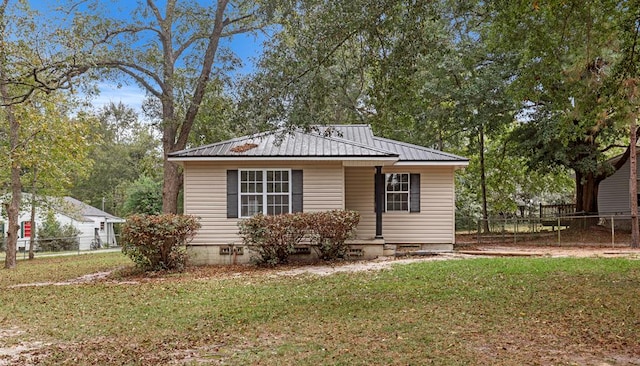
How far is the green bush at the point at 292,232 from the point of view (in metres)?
11.7

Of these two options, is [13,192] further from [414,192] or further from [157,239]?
[414,192]

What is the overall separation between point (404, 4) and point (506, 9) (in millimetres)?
1701

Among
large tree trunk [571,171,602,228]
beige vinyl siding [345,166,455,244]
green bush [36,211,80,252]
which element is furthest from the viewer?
green bush [36,211,80,252]

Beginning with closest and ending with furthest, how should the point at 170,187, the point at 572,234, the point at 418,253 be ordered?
the point at 418,253, the point at 170,187, the point at 572,234

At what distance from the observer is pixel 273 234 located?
11742 millimetres

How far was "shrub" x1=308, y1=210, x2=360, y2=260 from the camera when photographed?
39.3 ft

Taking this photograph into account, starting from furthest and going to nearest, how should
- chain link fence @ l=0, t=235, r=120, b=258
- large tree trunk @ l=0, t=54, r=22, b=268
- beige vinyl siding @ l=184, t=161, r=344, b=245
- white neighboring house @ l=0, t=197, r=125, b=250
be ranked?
white neighboring house @ l=0, t=197, r=125, b=250, chain link fence @ l=0, t=235, r=120, b=258, large tree trunk @ l=0, t=54, r=22, b=268, beige vinyl siding @ l=184, t=161, r=344, b=245

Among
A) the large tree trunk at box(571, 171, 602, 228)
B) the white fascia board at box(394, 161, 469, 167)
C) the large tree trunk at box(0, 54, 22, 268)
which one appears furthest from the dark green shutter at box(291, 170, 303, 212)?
the large tree trunk at box(571, 171, 602, 228)

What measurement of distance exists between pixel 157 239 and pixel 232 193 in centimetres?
235

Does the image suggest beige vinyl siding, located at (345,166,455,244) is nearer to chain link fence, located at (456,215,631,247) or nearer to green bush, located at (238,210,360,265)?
green bush, located at (238,210,360,265)

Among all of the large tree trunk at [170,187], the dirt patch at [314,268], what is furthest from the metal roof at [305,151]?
→ the large tree trunk at [170,187]

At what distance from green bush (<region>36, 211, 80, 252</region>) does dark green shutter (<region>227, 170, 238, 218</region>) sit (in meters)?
17.3

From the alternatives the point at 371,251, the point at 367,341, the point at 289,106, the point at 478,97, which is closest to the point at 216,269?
the point at 371,251

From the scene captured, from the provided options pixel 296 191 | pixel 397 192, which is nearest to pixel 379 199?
pixel 397 192
